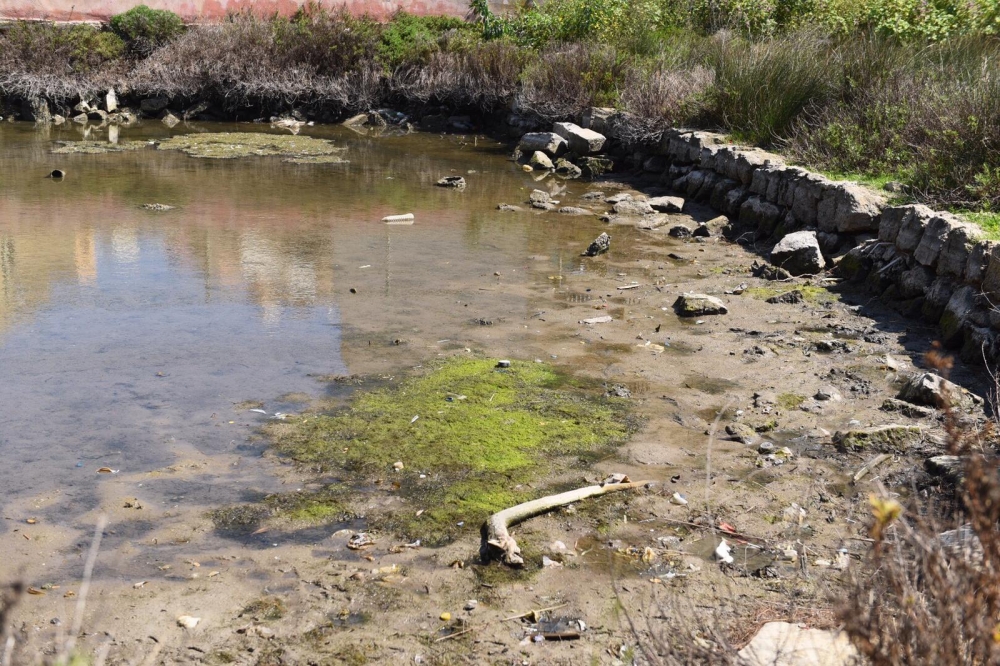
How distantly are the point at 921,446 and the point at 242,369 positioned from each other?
13.1 ft

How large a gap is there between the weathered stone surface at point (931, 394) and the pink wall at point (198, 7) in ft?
69.6

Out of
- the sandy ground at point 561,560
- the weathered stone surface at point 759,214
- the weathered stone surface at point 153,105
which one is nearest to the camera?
the sandy ground at point 561,560

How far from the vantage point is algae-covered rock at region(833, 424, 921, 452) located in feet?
16.5

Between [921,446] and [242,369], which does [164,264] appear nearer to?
[242,369]

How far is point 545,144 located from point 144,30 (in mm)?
11273

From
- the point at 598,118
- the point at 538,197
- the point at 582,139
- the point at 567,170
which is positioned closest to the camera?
the point at 538,197

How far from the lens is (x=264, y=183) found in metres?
13.2

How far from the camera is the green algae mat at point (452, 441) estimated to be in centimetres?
457

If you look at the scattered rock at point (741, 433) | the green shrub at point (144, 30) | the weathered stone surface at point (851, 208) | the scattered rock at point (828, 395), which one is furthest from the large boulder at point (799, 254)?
the green shrub at point (144, 30)

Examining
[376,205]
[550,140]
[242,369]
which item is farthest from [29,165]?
[242,369]

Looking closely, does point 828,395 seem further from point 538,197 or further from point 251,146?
point 251,146

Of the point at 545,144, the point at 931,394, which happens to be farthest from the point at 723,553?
the point at 545,144

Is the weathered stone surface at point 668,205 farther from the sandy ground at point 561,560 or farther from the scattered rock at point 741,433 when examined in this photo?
the scattered rock at point 741,433

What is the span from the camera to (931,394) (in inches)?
216
